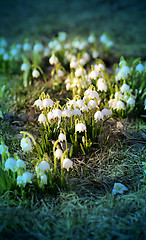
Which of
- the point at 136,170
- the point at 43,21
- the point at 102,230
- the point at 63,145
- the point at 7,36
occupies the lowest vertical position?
the point at 102,230

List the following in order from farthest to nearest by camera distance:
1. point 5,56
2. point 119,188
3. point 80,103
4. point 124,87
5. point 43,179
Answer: point 5,56 < point 124,87 < point 80,103 < point 119,188 < point 43,179

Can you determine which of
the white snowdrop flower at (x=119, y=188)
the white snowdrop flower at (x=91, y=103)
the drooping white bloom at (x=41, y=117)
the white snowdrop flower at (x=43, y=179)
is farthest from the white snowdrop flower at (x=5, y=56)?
the white snowdrop flower at (x=119, y=188)

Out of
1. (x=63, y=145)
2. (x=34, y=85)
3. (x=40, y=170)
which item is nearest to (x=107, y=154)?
(x=63, y=145)

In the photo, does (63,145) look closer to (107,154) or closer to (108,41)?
(107,154)

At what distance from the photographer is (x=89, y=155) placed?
212 cm

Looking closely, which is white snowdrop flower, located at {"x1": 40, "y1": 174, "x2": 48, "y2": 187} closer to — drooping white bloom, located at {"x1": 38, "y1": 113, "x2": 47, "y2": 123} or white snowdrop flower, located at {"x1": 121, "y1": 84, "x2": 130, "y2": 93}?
drooping white bloom, located at {"x1": 38, "y1": 113, "x2": 47, "y2": 123}

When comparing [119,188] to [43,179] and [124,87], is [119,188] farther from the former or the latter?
[124,87]

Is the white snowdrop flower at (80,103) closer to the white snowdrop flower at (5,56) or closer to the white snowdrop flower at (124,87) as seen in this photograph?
the white snowdrop flower at (124,87)

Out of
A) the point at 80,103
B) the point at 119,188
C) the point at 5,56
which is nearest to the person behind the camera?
the point at 119,188

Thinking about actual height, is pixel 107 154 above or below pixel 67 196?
above

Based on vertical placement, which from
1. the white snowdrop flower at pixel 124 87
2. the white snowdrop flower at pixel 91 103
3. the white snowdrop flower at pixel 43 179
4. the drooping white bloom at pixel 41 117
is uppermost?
the white snowdrop flower at pixel 124 87

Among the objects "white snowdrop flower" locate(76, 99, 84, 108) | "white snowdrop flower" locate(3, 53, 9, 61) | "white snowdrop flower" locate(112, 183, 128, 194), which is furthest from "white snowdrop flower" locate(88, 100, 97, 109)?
"white snowdrop flower" locate(3, 53, 9, 61)

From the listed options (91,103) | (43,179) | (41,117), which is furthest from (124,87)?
(43,179)

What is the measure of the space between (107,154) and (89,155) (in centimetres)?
15
